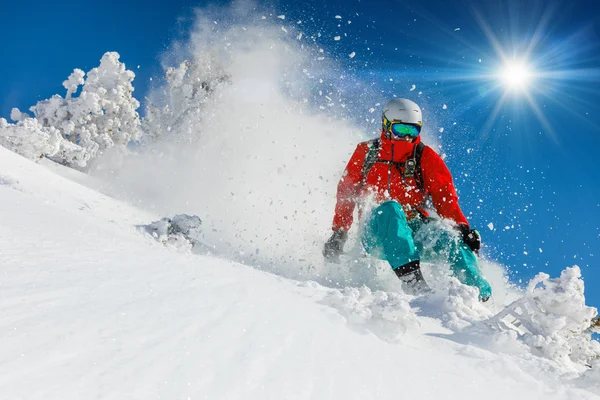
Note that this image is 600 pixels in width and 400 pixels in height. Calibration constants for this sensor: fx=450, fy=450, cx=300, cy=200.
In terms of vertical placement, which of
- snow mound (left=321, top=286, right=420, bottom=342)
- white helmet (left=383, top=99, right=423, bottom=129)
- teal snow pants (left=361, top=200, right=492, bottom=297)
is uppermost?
white helmet (left=383, top=99, right=423, bottom=129)

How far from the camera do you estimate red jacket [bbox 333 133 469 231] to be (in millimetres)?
5543

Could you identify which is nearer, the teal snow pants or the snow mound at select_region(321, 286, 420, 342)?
the snow mound at select_region(321, 286, 420, 342)

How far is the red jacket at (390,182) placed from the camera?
554 cm

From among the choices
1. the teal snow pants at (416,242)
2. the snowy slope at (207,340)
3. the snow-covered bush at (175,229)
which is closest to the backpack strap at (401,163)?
the teal snow pants at (416,242)

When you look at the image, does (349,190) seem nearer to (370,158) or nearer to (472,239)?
(370,158)

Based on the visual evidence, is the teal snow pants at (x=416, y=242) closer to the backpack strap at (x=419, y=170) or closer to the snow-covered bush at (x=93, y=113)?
the backpack strap at (x=419, y=170)

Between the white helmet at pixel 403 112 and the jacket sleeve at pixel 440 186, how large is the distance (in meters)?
0.43

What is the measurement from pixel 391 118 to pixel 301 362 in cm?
467

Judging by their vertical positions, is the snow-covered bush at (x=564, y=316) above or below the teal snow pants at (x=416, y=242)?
below

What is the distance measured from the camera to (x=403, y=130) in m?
5.87

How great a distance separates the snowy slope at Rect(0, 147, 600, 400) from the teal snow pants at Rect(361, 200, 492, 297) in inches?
59.7

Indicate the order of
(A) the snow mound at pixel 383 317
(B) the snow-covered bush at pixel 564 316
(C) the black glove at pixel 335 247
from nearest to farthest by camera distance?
1. (A) the snow mound at pixel 383 317
2. (B) the snow-covered bush at pixel 564 316
3. (C) the black glove at pixel 335 247

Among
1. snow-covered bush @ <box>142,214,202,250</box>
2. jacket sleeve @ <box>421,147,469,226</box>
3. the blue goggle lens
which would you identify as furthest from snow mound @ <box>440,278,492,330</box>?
snow-covered bush @ <box>142,214,202,250</box>

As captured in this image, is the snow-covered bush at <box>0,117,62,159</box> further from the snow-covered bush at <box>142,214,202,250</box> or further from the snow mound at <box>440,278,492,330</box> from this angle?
the snow mound at <box>440,278,492,330</box>
